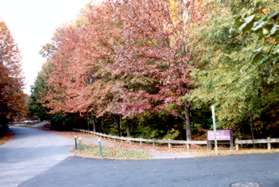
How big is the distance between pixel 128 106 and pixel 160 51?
369 cm

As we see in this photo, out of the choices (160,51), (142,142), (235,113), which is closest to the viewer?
(235,113)

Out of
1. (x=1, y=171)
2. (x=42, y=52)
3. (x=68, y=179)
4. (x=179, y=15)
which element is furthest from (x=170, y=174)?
(x=42, y=52)

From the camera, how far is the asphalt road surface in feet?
33.9

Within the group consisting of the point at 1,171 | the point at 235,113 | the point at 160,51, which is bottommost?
the point at 1,171

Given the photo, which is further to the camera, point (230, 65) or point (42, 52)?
point (42, 52)

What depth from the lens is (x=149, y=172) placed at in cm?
1255

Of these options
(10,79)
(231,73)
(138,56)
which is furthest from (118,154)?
(10,79)

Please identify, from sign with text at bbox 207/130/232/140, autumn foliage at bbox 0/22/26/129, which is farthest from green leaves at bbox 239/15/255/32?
autumn foliage at bbox 0/22/26/129

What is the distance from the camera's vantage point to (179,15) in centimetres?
2005

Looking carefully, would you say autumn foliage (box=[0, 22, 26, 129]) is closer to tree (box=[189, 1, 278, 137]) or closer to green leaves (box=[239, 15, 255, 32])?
tree (box=[189, 1, 278, 137])

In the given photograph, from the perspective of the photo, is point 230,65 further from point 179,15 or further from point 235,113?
point 179,15

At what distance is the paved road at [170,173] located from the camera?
10273 mm

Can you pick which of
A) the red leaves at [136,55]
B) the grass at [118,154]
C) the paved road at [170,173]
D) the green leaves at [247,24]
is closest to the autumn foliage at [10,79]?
the red leaves at [136,55]

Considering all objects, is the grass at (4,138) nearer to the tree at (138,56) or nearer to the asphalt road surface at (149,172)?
the tree at (138,56)
